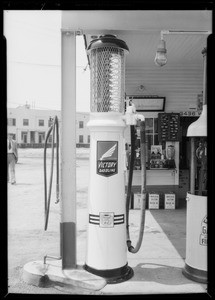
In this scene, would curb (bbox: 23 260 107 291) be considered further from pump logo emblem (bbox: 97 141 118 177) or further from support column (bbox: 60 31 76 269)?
pump logo emblem (bbox: 97 141 118 177)

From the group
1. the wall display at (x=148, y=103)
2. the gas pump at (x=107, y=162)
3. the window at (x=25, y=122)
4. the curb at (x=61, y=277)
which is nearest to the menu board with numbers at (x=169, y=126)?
the wall display at (x=148, y=103)

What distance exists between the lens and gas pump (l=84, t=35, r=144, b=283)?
3992 mm

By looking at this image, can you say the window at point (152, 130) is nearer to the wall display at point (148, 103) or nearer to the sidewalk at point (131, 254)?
the wall display at point (148, 103)

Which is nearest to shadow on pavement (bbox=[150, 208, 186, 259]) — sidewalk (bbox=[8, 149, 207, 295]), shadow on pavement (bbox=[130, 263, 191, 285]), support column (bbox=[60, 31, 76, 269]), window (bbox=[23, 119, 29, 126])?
sidewalk (bbox=[8, 149, 207, 295])

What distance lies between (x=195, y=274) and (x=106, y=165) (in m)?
1.78

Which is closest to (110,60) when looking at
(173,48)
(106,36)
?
(106,36)

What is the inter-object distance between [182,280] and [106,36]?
321cm

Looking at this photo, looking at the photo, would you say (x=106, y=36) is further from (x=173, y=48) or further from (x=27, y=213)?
(x=27, y=213)

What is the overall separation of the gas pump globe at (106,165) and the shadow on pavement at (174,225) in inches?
62.8

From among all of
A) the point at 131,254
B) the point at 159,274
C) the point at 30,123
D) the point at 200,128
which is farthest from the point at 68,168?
the point at 30,123

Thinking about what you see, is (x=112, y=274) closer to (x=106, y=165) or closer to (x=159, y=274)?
(x=159, y=274)

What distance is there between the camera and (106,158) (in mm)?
3980

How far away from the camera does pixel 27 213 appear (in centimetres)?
805

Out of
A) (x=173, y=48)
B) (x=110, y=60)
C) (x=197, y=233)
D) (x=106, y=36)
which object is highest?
(x=173, y=48)
